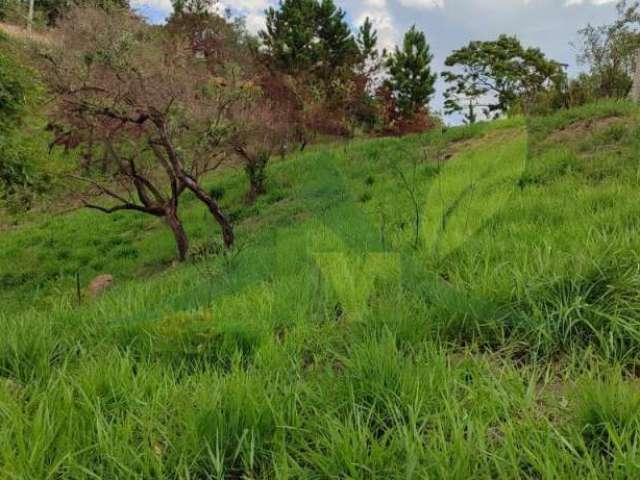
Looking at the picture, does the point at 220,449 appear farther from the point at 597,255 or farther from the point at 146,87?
the point at 146,87

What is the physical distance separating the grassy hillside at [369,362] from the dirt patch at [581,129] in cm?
323

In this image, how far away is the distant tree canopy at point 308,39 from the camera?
25109 millimetres

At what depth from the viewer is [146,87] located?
7.55 meters

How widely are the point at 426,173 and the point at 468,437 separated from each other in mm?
5884

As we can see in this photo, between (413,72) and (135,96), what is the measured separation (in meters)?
23.8

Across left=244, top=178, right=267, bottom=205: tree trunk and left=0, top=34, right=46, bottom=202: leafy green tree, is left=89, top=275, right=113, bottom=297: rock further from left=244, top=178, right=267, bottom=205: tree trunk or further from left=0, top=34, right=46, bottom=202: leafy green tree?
left=244, top=178, right=267, bottom=205: tree trunk

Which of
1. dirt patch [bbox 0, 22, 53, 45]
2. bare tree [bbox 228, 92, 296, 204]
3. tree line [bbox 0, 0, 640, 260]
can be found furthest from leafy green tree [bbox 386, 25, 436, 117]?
dirt patch [bbox 0, 22, 53, 45]

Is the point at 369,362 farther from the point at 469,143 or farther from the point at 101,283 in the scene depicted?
the point at 469,143

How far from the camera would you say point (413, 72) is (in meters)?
27.7

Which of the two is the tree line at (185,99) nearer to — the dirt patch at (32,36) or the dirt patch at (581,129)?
the dirt patch at (32,36)

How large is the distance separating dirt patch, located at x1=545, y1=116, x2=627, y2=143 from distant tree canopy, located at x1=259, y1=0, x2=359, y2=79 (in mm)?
19413

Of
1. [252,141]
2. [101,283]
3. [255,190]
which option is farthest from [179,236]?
[252,141]

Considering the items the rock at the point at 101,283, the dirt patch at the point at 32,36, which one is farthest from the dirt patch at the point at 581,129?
the dirt patch at the point at 32,36

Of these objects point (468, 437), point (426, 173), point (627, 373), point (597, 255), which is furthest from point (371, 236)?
point (426, 173)
